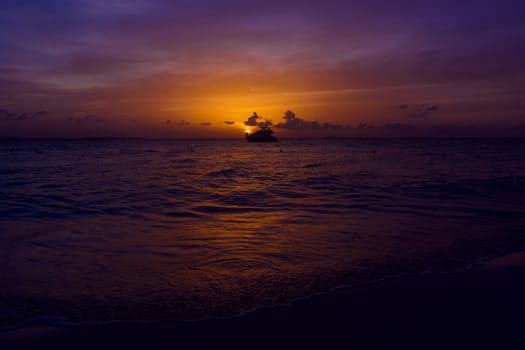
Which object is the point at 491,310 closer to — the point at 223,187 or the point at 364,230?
the point at 364,230

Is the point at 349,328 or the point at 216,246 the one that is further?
the point at 216,246

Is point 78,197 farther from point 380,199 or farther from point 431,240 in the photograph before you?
point 431,240

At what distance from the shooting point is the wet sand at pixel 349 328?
3.81 m

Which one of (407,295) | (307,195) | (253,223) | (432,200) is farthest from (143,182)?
(407,295)

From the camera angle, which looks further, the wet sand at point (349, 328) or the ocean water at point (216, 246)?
the ocean water at point (216, 246)

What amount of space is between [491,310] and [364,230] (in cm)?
455

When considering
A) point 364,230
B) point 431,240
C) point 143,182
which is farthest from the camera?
point 143,182

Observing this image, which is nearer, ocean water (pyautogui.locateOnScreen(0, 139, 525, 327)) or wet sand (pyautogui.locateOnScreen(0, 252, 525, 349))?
wet sand (pyautogui.locateOnScreen(0, 252, 525, 349))

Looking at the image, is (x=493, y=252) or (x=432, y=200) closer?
(x=493, y=252)

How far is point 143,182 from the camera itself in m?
19.8

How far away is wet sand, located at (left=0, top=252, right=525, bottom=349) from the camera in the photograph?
3809 millimetres

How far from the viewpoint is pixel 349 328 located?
4074 mm

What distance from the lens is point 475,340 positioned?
3.74 metres

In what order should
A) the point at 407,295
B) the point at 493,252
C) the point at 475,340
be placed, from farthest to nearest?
the point at 493,252, the point at 407,295, the point at 475,340
